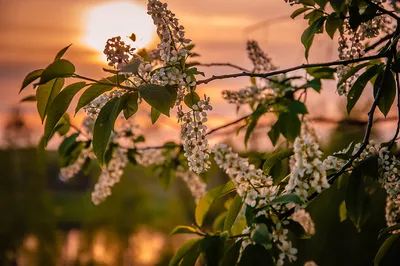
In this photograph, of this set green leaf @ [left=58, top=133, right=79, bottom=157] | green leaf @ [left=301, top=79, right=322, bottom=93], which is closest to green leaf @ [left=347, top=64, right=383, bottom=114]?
green leaf @ [left=301, top=79, right=322, bottom=93]

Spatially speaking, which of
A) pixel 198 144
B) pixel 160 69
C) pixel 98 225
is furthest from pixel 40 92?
pixel 98 225

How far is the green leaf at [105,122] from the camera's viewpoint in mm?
1477

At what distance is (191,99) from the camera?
163cm

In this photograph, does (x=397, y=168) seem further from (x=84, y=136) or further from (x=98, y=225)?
(x=98, y=225)

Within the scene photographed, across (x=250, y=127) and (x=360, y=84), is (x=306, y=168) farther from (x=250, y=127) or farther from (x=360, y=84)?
(x=250, y=127)

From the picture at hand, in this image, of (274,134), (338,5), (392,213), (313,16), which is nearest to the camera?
(338,5)

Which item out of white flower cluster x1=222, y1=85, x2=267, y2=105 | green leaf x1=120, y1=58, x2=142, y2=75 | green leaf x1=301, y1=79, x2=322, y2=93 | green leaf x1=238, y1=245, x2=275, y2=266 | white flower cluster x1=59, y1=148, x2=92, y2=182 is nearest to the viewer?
green leaf x1=238, y1=245, x2=275, y2=266

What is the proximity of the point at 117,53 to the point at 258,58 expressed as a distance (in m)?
1.11

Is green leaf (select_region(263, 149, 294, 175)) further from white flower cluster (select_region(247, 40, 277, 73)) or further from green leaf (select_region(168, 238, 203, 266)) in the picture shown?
white flower cluster (select_region(247, 40, 277, 73))

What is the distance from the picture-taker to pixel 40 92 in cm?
163

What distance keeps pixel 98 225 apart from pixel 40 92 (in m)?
20.5

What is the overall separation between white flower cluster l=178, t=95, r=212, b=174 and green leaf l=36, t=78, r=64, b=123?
305 millimetres

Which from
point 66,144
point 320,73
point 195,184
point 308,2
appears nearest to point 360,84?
point 308,2

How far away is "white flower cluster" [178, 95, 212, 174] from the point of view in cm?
162
